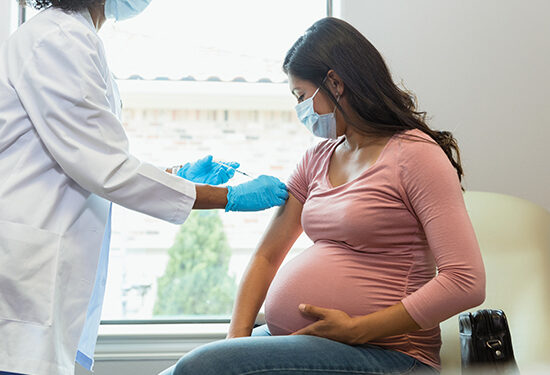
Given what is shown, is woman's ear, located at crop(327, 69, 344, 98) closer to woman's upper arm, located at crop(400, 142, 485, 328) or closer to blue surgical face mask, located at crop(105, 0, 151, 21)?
woman's upper arm, located at crop(400, 142, 485, 328)

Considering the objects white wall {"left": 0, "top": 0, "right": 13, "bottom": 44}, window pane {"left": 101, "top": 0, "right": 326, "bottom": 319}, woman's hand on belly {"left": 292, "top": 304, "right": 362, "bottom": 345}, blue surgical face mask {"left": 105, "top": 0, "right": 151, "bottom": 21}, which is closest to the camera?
woman's hand on belly {"left": 292, "top": 304, "right": 362, "bottom": 345}

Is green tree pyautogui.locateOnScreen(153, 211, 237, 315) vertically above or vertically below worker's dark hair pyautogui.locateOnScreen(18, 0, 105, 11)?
below

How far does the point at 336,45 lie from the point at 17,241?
87 centimetres

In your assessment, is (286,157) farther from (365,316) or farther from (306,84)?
(365,316)

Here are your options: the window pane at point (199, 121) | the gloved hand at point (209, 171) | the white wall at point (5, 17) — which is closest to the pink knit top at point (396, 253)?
the gloved hand at point (209, 171)

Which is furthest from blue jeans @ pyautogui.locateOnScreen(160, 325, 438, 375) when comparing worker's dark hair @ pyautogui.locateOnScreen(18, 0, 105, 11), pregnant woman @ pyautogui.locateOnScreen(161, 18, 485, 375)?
worker's dark hair @ pyautogui.locateOnScreen(18, 0, 105, 11)

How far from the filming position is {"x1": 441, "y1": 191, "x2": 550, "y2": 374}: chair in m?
1.57

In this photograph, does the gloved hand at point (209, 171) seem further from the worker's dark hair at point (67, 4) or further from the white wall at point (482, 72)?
→ the white wall at point (482, 72)

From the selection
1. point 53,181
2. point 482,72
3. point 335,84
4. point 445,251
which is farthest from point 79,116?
point 482,72

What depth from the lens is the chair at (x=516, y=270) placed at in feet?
5.16

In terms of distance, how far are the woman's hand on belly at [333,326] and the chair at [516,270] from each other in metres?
0.37

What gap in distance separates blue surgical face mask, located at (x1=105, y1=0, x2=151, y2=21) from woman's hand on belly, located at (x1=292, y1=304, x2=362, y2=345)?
2.91 feet

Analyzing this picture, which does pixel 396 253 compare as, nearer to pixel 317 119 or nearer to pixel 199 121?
pixel 317 119

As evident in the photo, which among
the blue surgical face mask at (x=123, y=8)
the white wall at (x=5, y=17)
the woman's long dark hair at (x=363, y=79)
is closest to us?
the woman's long dark hair at (x=363, y=79)
